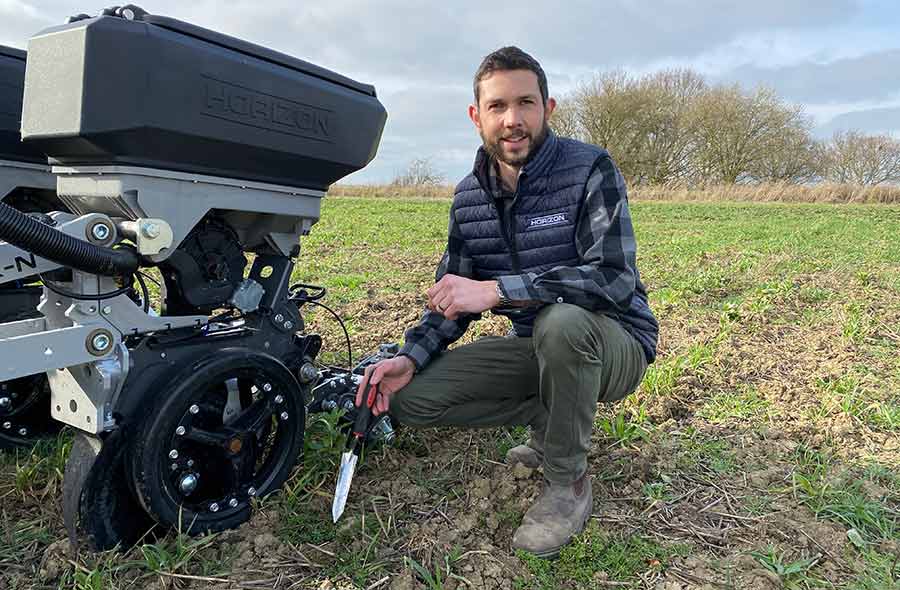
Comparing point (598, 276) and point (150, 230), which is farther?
point (598, 276)

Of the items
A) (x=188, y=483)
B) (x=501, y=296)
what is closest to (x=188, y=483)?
(x=188, y=483)

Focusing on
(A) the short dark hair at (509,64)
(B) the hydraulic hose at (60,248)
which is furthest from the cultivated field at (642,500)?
(A) the short dark hair at (509,64)

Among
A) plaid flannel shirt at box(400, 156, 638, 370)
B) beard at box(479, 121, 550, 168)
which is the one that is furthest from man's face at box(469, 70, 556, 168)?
plaid flannel shirt at box(400, 156, 638, 370)

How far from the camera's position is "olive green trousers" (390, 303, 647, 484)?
2.24 meters

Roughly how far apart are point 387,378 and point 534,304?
669 millimetres

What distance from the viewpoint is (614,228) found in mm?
2338

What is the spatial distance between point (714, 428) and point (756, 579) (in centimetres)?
116

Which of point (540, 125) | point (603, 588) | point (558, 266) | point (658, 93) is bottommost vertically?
point (603, 588)

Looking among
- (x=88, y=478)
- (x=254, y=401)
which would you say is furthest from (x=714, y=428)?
(x=88, y=478)

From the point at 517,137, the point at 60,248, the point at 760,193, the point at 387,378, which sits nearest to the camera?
the point at 60,248

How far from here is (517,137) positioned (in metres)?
2.51

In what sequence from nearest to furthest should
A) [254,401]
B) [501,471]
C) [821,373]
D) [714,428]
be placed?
[254,401], [501,471], [714,428], [821,373]

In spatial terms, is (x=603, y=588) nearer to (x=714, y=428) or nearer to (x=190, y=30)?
(x=714, y=428)

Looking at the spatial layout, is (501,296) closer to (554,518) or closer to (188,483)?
(554,518)
